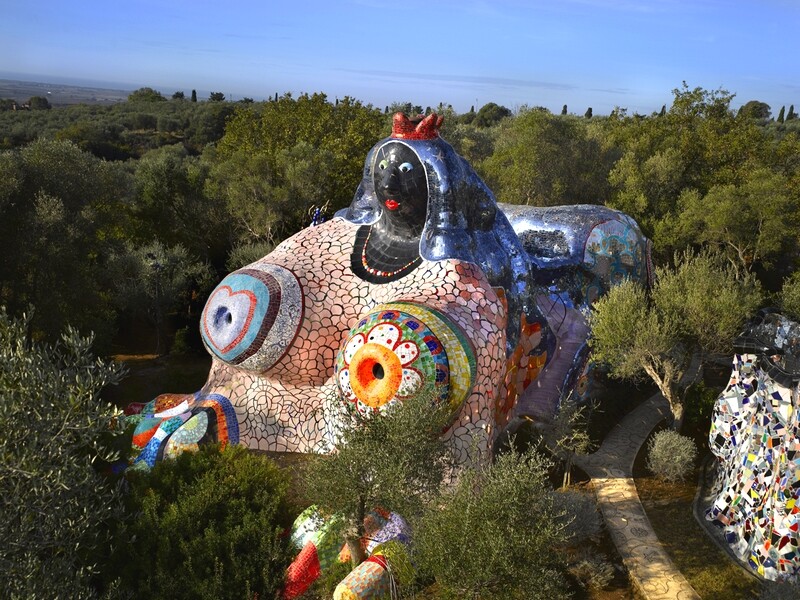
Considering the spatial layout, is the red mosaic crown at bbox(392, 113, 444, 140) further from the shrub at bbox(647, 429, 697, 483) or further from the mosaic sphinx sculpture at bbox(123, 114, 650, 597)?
the shrub at bbox(647, 429, 697, 483)

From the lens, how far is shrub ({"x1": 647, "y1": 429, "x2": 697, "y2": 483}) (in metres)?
13.9

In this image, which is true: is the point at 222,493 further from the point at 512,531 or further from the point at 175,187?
the point at 175,187

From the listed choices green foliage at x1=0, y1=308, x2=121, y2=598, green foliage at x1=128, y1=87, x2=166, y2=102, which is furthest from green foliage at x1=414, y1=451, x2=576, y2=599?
green foliage at x1=128, y1=87, x2=166, y2=102

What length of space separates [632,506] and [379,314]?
642cm

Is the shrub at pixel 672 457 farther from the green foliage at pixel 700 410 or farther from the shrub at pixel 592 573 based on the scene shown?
the shrub at pixel 592 573

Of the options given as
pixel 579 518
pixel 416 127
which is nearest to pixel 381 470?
pixel 579 518

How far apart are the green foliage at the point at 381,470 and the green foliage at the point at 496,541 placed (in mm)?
693

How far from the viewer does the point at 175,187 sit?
27.0 m

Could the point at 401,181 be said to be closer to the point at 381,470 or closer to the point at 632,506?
the point at 381,470

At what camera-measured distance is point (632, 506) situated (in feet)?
43.8

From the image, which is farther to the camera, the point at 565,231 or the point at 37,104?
the point at 37,104

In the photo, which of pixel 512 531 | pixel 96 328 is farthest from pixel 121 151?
pixel 512 531

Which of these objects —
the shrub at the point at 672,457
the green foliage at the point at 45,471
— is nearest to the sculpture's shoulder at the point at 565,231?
the shrub at the point at 672,457

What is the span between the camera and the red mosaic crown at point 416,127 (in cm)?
1285
